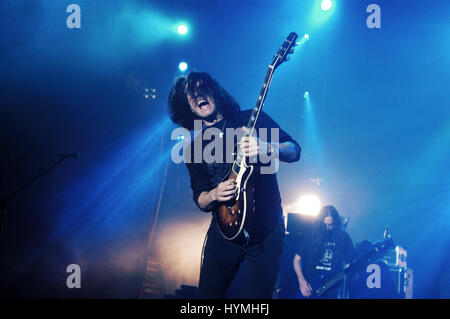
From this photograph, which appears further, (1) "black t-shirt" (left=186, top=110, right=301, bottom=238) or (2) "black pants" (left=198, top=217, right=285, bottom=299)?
(1) "black t-shirt" (left=186, top=110, right=301, bottom=238)

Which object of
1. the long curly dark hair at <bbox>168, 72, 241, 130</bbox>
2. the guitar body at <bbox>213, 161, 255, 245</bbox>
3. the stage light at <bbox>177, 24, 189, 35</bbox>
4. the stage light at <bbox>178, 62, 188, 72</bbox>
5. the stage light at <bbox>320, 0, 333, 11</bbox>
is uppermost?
the stage light at <bbox>320, 0, 333, 11</bbox>

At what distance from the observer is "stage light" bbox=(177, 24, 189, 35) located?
875 cm

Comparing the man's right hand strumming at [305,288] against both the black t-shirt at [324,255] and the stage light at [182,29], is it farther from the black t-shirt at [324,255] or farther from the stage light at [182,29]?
the stage light at [182,29]

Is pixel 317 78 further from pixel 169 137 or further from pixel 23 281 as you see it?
pixel 23 281

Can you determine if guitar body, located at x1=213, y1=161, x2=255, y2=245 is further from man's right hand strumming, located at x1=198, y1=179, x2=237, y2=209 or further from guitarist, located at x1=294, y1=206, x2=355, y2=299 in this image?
guitarist, located at x1=294, y1=206, x2=355, y2=299

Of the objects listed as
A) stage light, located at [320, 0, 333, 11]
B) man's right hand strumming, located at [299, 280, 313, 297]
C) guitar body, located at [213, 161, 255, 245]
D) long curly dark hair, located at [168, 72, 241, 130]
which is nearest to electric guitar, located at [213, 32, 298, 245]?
guitar body, located at [213, 161, 255, 245]

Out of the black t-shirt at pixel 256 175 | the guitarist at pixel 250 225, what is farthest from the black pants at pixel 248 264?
the black t-shirt at pixel 256 175

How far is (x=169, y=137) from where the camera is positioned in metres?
9.84

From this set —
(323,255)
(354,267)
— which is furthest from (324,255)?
(354,267)

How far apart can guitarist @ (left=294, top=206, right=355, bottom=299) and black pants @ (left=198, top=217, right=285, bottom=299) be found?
4102 millimetres

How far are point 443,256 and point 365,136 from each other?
4.59 m

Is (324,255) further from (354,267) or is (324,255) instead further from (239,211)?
(239,211)

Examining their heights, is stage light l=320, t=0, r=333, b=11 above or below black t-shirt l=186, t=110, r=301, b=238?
above
